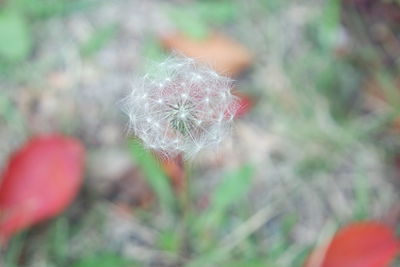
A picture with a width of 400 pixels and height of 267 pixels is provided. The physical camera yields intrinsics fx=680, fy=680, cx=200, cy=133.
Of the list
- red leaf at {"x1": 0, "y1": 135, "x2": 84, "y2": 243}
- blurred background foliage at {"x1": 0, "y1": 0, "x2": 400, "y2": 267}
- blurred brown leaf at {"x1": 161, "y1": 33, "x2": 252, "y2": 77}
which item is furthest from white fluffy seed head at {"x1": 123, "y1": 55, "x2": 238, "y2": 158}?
blurred brown leaf at {"x1": 161, "y1": 33, "x2": 252, "y2": 77}

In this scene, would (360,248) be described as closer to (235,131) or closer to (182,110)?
(235,131)

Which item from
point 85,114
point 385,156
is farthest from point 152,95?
point 385,156

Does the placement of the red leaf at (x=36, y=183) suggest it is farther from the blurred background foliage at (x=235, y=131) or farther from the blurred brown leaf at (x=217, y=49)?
the blurred brown leaf at (x=217, y=49)

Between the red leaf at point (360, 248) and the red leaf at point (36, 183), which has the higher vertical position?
the red leaf at point (36, 183)

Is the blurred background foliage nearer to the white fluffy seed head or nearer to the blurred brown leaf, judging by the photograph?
the blurred brown leaf

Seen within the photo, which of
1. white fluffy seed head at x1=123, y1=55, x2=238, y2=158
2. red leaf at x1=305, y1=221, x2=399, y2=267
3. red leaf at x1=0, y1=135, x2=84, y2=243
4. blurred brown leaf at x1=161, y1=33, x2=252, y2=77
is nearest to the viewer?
white fluffy seed head at x1=123, y1=55, x2=238, y2=158

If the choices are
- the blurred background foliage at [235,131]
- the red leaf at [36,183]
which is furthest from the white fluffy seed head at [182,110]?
the red leaf at [36,183]

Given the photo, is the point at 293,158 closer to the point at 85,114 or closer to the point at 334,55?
the point at 334,55
